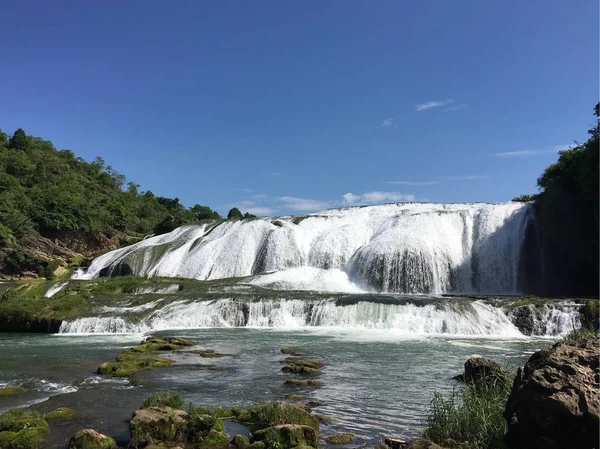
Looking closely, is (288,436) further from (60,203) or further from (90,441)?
(60,203)

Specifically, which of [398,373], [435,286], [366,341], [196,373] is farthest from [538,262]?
[196,373]

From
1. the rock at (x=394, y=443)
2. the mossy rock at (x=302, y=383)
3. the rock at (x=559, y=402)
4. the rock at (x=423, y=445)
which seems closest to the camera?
the rock at (x=559, y=402)

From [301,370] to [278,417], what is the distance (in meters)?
4.51

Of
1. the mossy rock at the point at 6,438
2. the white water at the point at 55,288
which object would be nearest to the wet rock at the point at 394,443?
the mossy rock at the point at 6,438

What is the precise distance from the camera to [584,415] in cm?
514

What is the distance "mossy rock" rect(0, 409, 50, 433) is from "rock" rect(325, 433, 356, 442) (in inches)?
174

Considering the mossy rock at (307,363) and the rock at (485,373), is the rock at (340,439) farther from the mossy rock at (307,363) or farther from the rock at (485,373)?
the mossy rock at (307,363)

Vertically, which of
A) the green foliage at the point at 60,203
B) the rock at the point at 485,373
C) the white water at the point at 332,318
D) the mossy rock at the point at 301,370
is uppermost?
the green foliage at the point at 60,203

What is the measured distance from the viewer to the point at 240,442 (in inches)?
286

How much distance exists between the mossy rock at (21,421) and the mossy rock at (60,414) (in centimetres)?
20

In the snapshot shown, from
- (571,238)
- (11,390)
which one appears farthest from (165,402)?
(571,238)

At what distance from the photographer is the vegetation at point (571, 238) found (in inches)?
1168

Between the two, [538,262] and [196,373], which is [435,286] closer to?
[538,262]

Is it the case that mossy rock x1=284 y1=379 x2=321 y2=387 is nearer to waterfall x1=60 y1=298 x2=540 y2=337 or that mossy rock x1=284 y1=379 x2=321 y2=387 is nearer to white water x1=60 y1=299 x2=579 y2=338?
white water x1=60 y1=299 x2=579 y2=338
